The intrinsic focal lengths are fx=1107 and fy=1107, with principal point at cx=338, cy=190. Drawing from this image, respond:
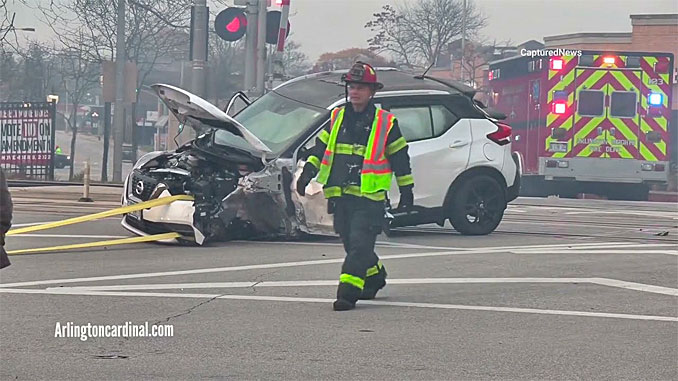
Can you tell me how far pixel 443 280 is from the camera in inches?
359

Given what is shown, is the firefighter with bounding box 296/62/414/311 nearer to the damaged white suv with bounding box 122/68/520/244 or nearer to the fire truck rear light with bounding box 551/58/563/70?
the damaged white suv with bounding box 122/68/520/244

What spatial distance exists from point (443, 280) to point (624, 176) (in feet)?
39.9

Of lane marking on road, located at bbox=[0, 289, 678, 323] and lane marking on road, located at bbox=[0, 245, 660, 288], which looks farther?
lane marking on road, located at bbox=[0, 245, 660, 288]

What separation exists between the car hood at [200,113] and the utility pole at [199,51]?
6664mm

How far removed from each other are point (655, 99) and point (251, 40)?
7.56 meters

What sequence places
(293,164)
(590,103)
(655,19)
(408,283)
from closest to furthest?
(408,283), (293,164), (590,103), (655,19)

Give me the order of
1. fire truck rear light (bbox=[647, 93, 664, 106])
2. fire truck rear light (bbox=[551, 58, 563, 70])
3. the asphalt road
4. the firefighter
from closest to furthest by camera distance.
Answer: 1. the asphalt road
2. the firefighter
3. fire truck rear light (bbox=[647, 93, 664, 106])
4. fire truck rear light (bbox=[551, 58, 563, 70])

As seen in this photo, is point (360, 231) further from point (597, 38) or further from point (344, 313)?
point (597, 38)

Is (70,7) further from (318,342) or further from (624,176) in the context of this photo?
(318,342)

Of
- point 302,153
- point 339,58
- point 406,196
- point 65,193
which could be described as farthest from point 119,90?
point 406,196

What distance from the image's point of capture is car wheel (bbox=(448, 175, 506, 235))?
39.7 ft

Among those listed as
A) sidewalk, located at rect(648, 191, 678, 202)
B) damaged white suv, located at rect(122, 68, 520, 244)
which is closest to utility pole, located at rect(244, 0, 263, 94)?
damaged white suv, located at rect(122, 68, 520, 244)

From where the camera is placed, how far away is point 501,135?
40.5ft

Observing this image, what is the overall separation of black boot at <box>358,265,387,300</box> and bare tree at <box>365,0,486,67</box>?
19.3 metres
